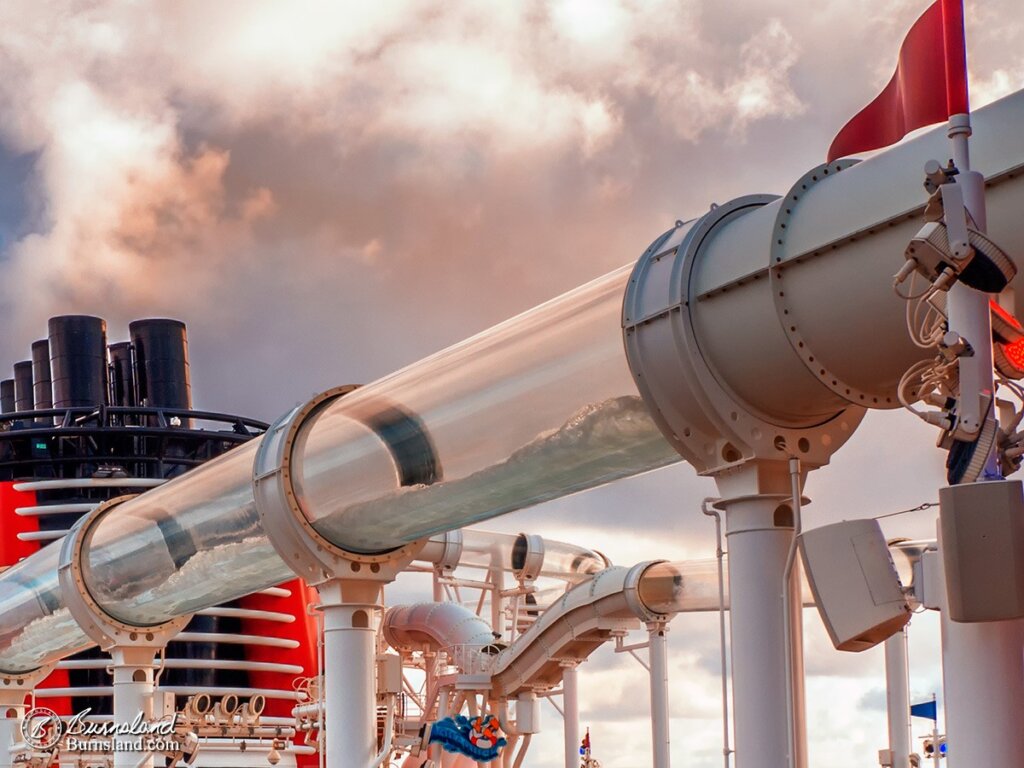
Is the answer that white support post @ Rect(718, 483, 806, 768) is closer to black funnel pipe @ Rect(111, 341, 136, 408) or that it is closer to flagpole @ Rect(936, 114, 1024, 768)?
flagpole @ Rect(936, 114, 1024, 768)

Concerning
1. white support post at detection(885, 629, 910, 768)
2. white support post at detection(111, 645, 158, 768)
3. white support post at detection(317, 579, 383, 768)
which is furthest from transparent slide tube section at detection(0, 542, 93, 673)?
white support post at detection(885, 629, 910, 768)

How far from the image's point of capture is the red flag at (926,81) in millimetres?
5793

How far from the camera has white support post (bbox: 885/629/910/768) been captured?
2094cm

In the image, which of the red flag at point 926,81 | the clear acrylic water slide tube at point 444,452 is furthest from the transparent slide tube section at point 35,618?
the red flag at point 926,81

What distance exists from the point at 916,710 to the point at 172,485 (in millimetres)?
13552

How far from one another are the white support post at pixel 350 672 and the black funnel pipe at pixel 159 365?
1706cm

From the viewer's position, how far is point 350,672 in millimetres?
11484

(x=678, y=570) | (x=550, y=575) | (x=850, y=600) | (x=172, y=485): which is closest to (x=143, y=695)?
(x=172, y=485)

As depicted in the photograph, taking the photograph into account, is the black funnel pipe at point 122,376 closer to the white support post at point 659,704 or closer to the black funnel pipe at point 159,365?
the black funnel pipe at point 159,365

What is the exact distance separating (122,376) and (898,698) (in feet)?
52.2

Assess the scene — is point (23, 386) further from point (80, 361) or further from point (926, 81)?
point (926, 81)

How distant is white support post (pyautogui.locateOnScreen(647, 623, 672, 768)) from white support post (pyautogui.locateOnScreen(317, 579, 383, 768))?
10343 mm

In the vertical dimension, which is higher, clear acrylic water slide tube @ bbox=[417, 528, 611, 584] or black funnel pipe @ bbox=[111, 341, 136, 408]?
black funnel pipe @ bbox=[111, 341, 136, 408]

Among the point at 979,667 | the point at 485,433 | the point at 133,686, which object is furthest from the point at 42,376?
the point at 979,667
